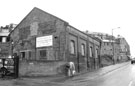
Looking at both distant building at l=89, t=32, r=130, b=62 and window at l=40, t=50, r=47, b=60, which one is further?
distant building at l=89, t=32, r=130, b=62

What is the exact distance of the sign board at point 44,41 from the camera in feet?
81.9

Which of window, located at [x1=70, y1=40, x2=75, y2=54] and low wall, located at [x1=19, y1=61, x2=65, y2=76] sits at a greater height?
window, located at [x1=70, y1=40, x2=75, y2=54]

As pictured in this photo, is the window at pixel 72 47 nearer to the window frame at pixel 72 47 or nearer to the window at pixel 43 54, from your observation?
the window frame at pixel 72 47

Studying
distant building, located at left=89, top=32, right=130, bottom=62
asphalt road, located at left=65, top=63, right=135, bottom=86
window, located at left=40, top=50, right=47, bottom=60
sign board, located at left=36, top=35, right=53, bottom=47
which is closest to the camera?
asphalt road, located at left=65, top=63, right=135, bottom=86

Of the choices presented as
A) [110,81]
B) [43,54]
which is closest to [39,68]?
[43,54]

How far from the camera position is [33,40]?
2722 centimetres

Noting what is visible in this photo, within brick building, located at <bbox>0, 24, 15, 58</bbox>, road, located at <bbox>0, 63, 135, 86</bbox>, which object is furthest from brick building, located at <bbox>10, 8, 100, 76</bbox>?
brick building, located at <bbox>0, 24, 15, 58</bbox>

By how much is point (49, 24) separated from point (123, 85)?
1620cm

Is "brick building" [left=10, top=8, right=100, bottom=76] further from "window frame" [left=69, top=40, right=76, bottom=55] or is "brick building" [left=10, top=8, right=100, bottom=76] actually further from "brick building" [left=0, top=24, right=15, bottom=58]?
"brick building" [left=0, top=24, right=15, bottom=58]

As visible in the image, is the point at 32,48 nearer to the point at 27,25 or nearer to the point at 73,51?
the point at 27,25

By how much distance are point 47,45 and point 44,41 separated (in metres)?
0.95

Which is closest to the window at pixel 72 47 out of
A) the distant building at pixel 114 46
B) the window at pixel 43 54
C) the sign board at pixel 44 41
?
the sign board at pixel 44 41

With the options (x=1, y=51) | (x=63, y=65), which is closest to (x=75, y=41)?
(x=63, y=65)

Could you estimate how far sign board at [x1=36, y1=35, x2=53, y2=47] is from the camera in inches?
983
